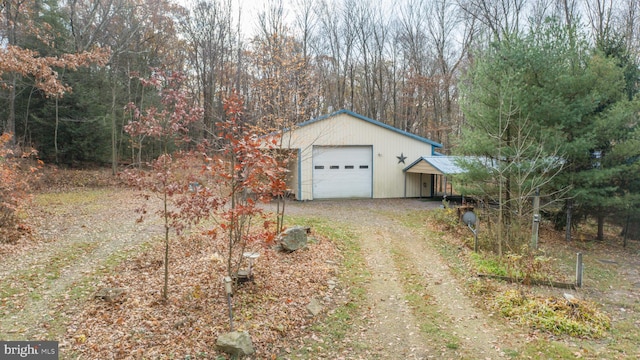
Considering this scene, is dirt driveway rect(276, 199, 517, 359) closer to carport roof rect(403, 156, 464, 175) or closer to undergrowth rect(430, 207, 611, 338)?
undergrowth rect(430, 207, 611, 338)

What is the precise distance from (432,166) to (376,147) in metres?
3.16

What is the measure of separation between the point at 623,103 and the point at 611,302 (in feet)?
21.4

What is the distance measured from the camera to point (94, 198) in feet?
50.6

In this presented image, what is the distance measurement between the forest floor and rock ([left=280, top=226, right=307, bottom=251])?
27cm

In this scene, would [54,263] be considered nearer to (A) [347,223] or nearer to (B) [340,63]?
(A) [347,223]

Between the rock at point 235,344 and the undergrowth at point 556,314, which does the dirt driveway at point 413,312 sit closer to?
the undergrowth at point 556,314

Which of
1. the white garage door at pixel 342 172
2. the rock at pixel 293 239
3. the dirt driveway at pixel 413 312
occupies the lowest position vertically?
the dirt driveway at pixel 413 312

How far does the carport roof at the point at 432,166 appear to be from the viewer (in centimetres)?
1657

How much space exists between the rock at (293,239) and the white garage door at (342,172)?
9.21 m

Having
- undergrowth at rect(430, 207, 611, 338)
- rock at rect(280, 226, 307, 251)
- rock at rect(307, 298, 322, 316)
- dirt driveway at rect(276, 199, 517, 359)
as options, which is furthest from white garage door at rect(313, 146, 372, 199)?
rock at rect(307, 298, 322, 316)

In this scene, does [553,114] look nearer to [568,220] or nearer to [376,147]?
[568,220]

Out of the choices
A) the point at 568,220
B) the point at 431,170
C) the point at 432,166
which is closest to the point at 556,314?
the point at 568,220

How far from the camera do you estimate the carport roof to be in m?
→ 16.6

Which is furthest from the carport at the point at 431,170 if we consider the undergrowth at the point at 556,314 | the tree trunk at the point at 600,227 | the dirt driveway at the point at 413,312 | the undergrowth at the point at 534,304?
the undergrowth at the point at 556,314
